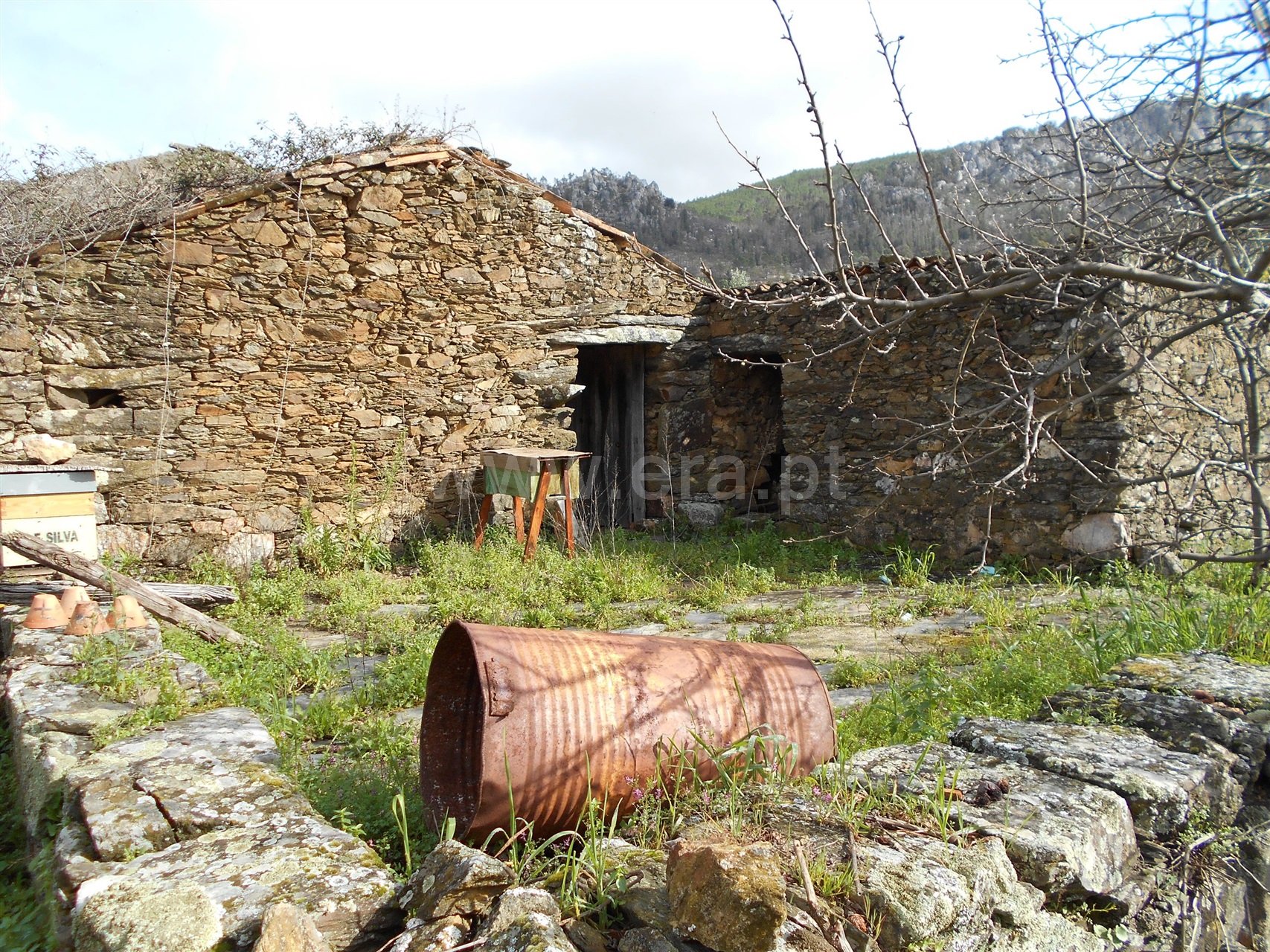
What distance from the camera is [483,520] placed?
7.24 m

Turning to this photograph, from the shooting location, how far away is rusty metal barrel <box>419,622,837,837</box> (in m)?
2.09

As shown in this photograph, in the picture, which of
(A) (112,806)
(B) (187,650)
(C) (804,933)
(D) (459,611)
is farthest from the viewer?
(D) (459,611)

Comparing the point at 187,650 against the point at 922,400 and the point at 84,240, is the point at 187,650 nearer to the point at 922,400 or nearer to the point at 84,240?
the point at 84,240

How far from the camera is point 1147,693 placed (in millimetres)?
2582

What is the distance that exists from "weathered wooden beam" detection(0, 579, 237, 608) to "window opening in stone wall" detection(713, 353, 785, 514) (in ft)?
Answer: 16.1

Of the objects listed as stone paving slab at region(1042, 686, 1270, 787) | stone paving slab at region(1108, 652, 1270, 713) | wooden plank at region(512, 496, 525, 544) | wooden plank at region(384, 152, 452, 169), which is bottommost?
stone paving slab at region(1042, 686, 1270, 787)

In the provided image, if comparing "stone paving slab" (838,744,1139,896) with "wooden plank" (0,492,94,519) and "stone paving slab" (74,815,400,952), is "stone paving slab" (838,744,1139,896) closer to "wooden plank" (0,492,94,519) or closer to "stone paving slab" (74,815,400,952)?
"stone paving slab" (74,815,400,952)

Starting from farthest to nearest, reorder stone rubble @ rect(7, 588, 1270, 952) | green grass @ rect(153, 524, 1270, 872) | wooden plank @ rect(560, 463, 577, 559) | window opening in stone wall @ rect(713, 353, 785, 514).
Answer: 1. window opening in stone wall @ rect(713, 353, 785, 514)
2. wooden plank @ rect(560, 463, 577, 559)
3. green grass @ rect(153, 524, 1270, 872)
4. stone rubble @ rect(7, 588, 1270, 952)

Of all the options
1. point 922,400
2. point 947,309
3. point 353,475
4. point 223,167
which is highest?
point 223,167

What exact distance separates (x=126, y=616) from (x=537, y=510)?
3259mm

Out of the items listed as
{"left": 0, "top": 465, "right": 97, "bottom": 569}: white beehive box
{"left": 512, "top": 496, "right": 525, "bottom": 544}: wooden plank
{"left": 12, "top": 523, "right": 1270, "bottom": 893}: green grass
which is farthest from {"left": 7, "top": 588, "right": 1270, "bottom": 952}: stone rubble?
{"left": 512, "top": 496, "right": 525, "bottom": 544}: wooden plank

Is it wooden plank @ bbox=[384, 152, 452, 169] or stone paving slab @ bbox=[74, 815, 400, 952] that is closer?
stone paving slab @ bbox=[74, 815, 400, 952]

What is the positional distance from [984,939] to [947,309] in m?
6.07

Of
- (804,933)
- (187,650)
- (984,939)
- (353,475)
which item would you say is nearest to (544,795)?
(804,933)
